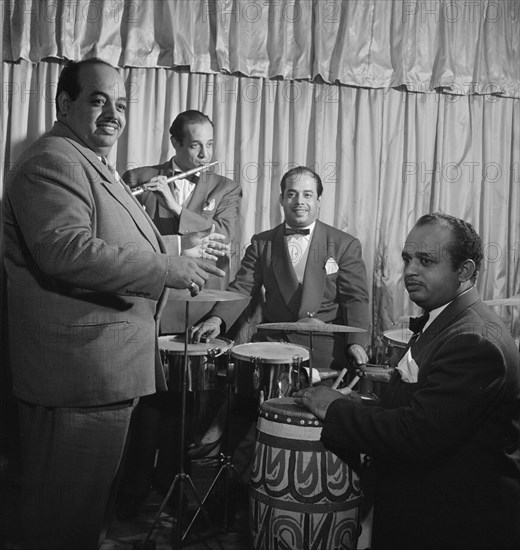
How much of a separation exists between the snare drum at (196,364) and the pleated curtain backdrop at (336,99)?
133 centimetres

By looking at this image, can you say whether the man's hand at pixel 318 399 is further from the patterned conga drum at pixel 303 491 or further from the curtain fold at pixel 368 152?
the curtain fold at pixel 368 152

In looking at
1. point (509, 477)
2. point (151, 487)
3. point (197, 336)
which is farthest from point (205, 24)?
point (509, 477)

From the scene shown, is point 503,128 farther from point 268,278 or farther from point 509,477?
point 509,477

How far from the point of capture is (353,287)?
380 cm

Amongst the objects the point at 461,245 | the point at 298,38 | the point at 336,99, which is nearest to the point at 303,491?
the point at 461,245

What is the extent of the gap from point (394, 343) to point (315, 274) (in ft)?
2.53

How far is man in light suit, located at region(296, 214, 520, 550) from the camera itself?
1545 millimetres

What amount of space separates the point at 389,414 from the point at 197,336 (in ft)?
5.46

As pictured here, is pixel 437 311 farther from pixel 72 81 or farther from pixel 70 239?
pixel 72 81

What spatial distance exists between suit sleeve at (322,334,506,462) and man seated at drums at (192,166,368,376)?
199cm

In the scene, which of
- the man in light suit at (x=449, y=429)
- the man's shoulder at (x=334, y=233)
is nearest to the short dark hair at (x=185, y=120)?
the man's shoulder at (x=334, y=233)

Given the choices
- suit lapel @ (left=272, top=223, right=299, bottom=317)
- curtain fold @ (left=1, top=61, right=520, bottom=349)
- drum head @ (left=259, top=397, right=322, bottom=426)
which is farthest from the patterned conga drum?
curtain fold @ (left=1, top=61, right=520, bottom=349)

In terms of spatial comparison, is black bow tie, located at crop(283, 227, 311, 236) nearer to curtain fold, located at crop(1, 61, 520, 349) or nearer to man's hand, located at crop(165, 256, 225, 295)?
curtain fold, located at crop(1, 61, 520, 349)

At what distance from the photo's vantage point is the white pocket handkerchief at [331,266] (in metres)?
3.84
